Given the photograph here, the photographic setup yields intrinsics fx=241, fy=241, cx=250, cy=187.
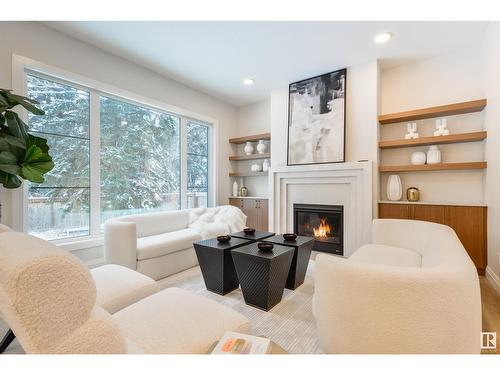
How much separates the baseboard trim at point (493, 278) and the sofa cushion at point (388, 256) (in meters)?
0.92

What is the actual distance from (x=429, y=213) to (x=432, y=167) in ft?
1.92

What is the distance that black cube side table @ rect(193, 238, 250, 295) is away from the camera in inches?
88.9

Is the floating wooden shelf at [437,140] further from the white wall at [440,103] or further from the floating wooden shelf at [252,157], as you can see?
the floating wooden shelf at [252,157]

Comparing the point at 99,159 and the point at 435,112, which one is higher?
the point at 435,112

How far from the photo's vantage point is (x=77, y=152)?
291cm

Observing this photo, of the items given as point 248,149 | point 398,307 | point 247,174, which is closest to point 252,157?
point 248,149

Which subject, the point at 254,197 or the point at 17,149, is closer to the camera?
the point at 17,149

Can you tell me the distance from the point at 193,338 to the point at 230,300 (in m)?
1.21

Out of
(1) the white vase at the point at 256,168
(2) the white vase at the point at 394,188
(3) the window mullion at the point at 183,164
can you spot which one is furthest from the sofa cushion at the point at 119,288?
(1) the white vase at the point at 256,168

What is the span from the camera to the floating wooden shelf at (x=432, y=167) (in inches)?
110

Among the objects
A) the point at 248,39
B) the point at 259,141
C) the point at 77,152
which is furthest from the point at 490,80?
the point at 77,152

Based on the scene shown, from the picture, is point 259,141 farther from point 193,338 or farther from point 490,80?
point 193,338

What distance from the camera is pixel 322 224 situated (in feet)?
12.6

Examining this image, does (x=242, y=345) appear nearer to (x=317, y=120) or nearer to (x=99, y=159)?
(x=99, y=159)
